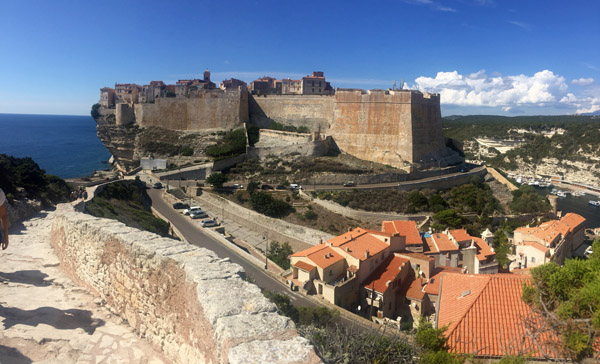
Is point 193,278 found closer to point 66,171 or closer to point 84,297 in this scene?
point 84,297

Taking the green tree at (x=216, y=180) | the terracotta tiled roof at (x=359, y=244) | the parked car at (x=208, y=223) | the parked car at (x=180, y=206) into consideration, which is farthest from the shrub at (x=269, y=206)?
the terracotta tiled roof at (x=359, y=244)

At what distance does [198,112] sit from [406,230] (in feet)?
75.1

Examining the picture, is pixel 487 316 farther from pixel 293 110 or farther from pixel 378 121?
pixel 293 110

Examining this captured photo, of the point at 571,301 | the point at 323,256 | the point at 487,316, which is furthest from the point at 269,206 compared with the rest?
the point at 571,301

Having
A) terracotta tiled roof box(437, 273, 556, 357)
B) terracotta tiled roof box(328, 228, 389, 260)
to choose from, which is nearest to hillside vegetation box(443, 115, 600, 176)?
terracotta tiled roof box(328, 228, 389, 260)

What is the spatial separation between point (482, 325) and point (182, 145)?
28807 millimetres

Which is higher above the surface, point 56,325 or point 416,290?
point 56,325

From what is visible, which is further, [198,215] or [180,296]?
[198,215]

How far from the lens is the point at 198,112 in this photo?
34.7 m

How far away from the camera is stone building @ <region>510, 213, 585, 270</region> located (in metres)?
18.2

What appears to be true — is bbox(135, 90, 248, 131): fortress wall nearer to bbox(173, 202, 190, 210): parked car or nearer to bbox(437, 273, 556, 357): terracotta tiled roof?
bbox(173, 202, 190, 210): parked car

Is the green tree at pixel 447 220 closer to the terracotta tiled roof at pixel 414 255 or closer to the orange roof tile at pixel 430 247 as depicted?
the orange roof tile at pixel 430 247

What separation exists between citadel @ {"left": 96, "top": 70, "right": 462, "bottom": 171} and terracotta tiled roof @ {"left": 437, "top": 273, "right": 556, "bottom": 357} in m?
18.9

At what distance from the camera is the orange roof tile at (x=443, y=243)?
1750 cm
